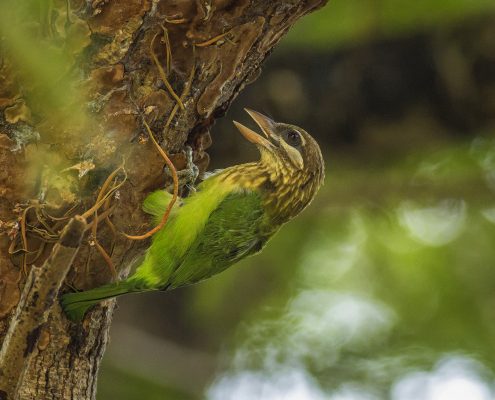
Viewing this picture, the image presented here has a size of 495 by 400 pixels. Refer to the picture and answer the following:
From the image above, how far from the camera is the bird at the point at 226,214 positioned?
366cm

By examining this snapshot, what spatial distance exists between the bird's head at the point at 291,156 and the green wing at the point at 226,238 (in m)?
0.27

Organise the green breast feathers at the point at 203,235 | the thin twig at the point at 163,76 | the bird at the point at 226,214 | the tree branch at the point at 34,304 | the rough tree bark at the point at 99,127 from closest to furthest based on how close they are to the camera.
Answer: the tree branch at the point at 34,304
the rough tree bark at the point at 99,127
the thin twig at the point at 163,76
the bird at the point at 226,214
the green breast feathers at the point at 203,235

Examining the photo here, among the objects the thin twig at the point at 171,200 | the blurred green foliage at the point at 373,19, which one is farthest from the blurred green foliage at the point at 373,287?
the thin twig at the point at 171,200

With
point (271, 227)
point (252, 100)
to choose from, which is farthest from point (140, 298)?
point (271, 227)

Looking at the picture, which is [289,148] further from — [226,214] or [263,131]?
[226,214]

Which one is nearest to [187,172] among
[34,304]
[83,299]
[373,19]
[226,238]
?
[226,238]

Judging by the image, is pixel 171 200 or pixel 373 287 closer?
pixel 171 200

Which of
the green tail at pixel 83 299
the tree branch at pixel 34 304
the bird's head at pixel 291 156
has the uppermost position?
the bird's head at pixel 291 156

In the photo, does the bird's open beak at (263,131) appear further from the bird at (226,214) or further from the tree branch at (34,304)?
Result: the tree branch at (34,304)

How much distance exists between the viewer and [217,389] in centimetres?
649

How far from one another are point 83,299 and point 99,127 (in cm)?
62

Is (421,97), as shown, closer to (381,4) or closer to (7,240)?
(381,4)

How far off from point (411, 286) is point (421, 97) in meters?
1.80

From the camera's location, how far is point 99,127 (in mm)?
3258
